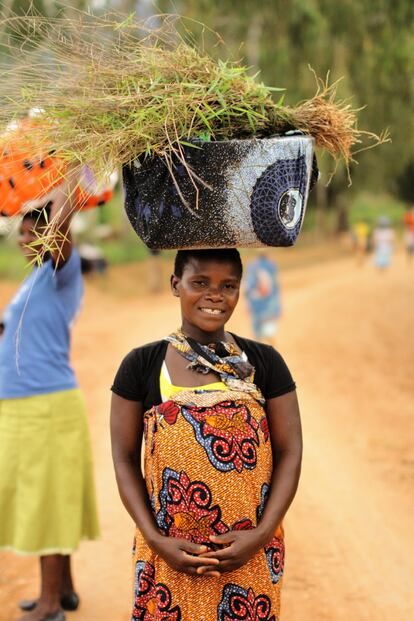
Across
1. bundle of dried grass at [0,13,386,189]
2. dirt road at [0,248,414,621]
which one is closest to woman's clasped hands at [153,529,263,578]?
bundle of dried grass at [0,13,386,189]

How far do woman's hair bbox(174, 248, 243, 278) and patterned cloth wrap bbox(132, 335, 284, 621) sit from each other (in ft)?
1.38

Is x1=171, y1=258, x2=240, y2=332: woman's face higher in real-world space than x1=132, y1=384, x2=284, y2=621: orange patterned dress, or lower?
higher

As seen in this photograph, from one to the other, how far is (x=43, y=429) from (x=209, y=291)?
1606 mm

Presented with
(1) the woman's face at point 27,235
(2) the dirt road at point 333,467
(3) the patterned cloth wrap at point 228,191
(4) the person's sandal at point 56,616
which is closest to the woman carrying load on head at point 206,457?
(3) the patterned cloth wrap at point 228,191

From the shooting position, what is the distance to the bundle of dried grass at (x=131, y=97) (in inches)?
96.7

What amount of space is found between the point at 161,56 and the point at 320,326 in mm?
11256

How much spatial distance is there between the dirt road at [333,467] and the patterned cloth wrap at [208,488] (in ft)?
5.57

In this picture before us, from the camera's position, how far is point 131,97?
2.48 m

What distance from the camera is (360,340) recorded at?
1255cm

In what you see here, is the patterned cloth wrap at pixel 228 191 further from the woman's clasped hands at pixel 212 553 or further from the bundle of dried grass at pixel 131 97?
the woman's clasped hands at pixel 212 553

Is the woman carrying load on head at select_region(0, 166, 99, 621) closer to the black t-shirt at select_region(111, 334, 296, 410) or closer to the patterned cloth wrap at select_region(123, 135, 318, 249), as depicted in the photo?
the black t-shirt at select_region(111, 334, 296, 410)

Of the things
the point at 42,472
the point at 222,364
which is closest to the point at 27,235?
the point at 42,472

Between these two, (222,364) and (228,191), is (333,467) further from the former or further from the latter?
(228,191)

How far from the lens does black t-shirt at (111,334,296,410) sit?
2.66m
